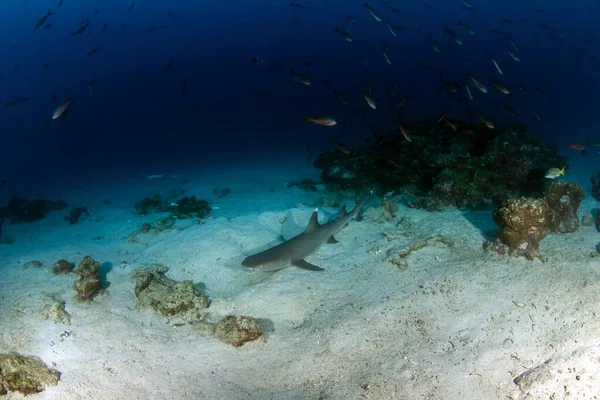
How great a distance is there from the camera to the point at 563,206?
7.60 meters

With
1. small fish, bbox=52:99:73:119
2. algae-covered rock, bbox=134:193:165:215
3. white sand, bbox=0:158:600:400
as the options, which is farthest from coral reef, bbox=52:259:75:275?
algae-covered rock, bbox=134:193:165:215

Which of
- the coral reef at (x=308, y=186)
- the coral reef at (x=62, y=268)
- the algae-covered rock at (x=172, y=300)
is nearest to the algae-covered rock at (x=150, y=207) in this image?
the coral reef at (x=308, y=186)

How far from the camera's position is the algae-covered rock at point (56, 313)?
5.53m

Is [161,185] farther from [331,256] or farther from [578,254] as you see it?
[578,254]

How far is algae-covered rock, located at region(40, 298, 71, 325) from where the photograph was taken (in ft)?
18.1

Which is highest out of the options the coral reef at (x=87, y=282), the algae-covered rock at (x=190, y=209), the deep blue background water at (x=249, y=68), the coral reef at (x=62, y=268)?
the coral reef at (x=87, y=282)

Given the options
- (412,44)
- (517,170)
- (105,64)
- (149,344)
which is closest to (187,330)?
(149,344)

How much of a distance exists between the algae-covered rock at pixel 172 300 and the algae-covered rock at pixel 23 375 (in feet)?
6.04

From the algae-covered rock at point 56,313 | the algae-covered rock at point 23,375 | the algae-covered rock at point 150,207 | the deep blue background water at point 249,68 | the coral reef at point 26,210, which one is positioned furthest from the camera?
the deep blue background water at point 249,68

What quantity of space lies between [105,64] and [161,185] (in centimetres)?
14308

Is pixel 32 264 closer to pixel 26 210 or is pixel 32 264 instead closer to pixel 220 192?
pixel 220 192

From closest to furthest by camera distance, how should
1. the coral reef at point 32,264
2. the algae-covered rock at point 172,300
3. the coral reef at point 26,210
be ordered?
the algae-covered rock at point 172,300, the coral reef at point 32,264, the coral reef at point 26,210

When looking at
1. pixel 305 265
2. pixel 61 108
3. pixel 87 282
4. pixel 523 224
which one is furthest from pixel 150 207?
pixel 523 224

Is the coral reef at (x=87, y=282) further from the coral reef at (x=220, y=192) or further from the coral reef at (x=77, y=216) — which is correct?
the coral reef at (x=77, y=216)
